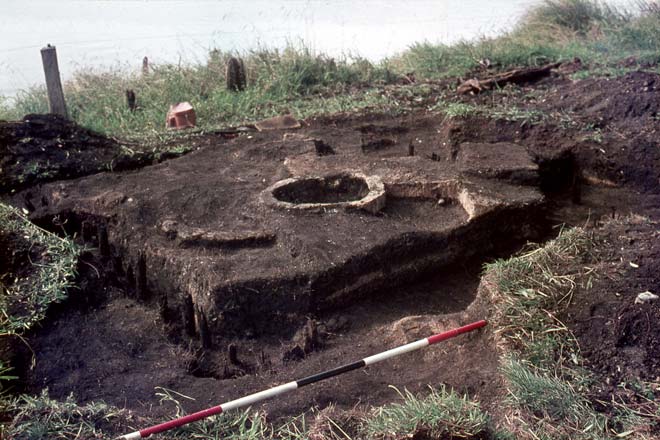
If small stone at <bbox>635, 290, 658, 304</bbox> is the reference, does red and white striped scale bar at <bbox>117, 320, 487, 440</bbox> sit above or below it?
below

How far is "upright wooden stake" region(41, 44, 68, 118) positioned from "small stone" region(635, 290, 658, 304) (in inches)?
217

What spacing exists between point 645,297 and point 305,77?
Result: 5.50m

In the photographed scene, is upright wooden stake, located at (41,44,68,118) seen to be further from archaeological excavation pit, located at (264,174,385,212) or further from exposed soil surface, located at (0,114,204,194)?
archaeological excavation pit, located at (264,174,385,212)

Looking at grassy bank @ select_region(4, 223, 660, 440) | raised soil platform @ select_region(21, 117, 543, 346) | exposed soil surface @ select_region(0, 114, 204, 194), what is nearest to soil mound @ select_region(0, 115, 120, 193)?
exposed soil surface @ select_region(0, 114, 204, 194)

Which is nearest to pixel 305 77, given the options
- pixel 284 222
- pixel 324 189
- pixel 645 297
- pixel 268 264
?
pixel 324 189

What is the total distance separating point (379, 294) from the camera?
458 centimetres

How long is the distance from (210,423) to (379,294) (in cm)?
165

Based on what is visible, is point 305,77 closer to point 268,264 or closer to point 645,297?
point 268,264

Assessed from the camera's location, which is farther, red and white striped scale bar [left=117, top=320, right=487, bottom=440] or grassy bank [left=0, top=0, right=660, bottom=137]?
grassy bank [left=0, top=0, right=660, bottom=137]

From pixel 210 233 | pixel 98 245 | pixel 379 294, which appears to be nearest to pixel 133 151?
pixel 98 245

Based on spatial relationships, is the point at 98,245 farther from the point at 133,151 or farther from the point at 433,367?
the point at 433,367

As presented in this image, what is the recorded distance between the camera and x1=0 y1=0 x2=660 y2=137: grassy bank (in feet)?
25.5

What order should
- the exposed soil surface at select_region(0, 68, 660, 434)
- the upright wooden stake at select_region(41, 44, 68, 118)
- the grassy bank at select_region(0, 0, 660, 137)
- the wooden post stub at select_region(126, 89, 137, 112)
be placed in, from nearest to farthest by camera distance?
1. the exposed soil surface at select_region(0, 68, 660, 434)
2. the upright wooden stake at select_region(41, 44, 68, 118)
3. the grassy bank at select_region(0, 0, 660, 137)
4. the wooden post stub at select_region(126, 89, 137, 112)

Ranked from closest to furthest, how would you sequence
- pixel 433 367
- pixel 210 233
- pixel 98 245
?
pixel 433 367, pixel 210 233, pixel 98 245
